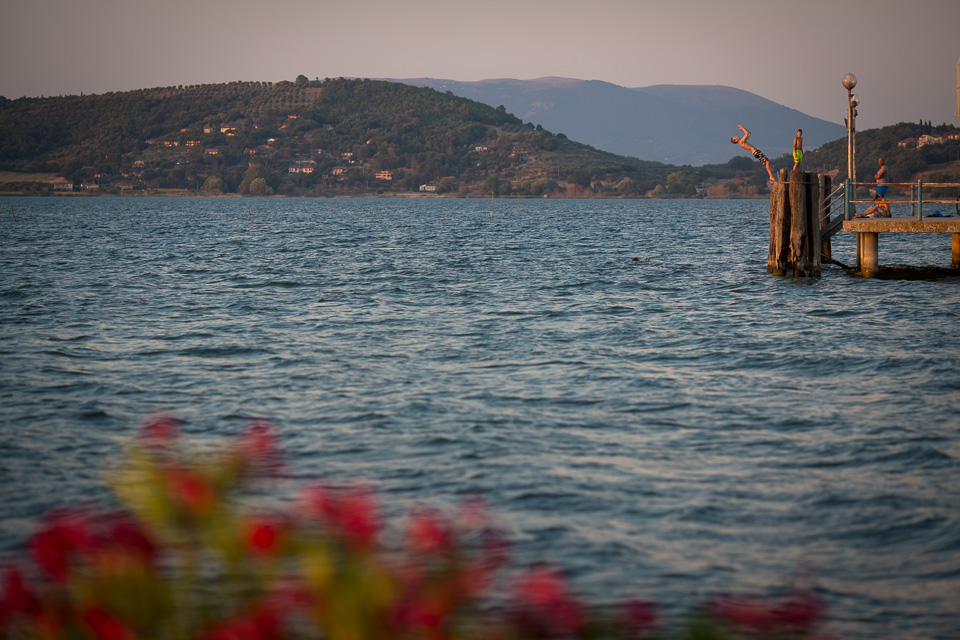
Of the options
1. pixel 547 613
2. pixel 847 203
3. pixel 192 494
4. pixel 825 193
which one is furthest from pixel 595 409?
pixel 825 193

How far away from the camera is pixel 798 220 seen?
2862 centimetres

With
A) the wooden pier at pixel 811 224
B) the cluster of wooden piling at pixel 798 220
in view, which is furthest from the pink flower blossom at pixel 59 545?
the cluster of wooden piling at pixel 798 220

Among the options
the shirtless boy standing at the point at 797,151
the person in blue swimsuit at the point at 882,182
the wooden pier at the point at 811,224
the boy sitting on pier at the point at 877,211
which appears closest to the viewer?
the wooden pier at the point at 811,224

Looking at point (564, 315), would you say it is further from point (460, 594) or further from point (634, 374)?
point (460, 594)

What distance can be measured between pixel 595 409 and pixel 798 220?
1766 cm

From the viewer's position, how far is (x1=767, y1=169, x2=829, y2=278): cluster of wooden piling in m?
28.4

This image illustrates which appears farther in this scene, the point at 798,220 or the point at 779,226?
the point at 779,226

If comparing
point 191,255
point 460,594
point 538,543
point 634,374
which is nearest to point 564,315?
point 634,374

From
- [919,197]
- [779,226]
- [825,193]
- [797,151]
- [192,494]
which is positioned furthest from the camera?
[825,193]

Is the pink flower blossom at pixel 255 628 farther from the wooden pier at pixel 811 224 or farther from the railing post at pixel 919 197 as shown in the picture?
the wooden pier at pixel 811 224

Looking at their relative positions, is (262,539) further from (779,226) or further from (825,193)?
(825,193)

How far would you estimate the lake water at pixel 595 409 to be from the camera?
8.37 metres

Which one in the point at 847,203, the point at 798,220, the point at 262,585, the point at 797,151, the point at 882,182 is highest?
the point at 797,151

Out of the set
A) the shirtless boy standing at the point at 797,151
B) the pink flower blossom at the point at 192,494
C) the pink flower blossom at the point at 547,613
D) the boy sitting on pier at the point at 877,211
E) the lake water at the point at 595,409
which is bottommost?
the lake water at the point at 595,409
